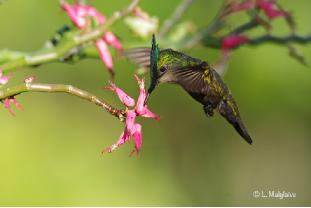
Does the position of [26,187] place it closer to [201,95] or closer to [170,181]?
[170,181]

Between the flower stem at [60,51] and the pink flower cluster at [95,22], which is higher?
the pink flower cluster at [95,22]

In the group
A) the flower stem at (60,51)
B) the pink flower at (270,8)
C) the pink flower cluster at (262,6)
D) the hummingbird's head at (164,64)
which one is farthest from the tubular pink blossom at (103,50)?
the pink flower at (270,8)

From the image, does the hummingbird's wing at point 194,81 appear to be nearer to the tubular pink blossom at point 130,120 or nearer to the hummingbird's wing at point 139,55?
the hummingbird's wing at point 139,55

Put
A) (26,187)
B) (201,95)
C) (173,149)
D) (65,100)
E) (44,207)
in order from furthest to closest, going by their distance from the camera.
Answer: (173,149), (65,100), (26,187), (44,207), (201,95)

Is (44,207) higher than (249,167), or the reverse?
(249,167)

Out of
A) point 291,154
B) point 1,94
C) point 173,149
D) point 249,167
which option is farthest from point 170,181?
point 1,94

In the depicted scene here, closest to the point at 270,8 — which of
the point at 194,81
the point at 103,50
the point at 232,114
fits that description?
the point at 232,114

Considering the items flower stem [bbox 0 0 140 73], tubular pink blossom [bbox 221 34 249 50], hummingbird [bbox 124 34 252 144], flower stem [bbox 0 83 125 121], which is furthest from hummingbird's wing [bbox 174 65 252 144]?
flower stem [bbox 0 83 125 121]

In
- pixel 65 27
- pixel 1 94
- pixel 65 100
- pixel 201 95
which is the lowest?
pixel 1 94
